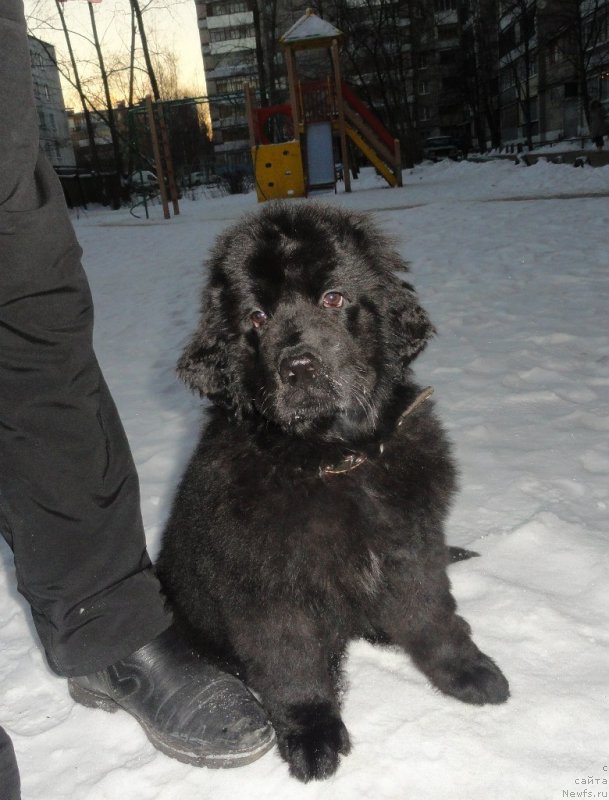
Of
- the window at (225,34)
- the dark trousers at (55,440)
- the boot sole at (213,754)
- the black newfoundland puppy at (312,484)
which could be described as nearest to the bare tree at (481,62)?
the window at (225,34)

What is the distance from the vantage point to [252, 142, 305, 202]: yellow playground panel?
1492cm

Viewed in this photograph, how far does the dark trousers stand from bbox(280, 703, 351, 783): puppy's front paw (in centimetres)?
42

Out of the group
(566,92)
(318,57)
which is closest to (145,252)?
(318,57)

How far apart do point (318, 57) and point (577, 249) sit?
24.3 m

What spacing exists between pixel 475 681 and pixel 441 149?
42.3 metres

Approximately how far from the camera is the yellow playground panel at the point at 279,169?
14922 millimetres

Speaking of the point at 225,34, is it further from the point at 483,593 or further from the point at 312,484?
the point at 312,484

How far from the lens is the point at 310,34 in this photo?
15430 mm

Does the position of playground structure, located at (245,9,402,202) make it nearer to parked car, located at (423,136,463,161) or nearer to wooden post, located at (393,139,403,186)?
wooden post, located at (393,139,403,186)

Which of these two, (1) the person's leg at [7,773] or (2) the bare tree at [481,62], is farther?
(2) the bare tree at [481,62]

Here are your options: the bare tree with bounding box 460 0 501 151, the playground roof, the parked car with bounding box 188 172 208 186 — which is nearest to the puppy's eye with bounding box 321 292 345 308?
the playground roof

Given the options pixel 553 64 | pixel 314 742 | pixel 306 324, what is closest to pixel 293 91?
pixel 306 324

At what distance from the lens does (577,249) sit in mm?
6555

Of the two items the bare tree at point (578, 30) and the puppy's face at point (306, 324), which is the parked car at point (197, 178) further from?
the puppy's face at point (306, 324)
